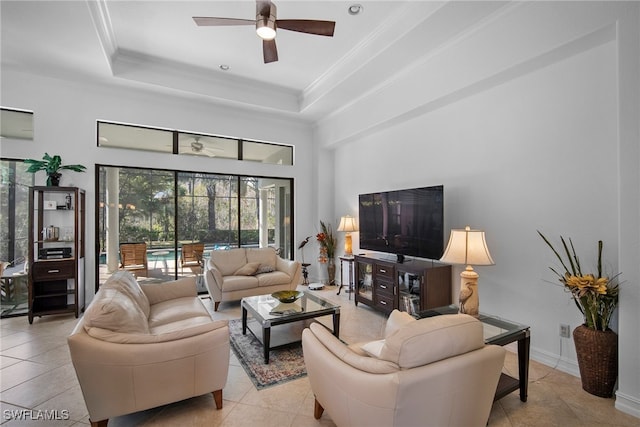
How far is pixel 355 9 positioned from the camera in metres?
3.26

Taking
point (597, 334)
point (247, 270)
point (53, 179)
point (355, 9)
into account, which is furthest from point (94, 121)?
point (597, 334)

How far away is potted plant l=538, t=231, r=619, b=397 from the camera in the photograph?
7.50 feet

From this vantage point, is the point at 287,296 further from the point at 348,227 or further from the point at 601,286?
the point at 601,286

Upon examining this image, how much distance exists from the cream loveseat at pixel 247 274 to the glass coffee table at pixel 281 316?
0.81m

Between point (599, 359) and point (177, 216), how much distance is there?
18.2 feet

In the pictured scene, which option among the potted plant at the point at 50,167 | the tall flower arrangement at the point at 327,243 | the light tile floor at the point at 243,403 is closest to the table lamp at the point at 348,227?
the tall flower arrangement at the point at 327,243

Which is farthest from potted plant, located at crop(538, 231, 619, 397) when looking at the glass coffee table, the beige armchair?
the glass coffee table

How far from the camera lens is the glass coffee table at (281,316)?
2930 mm

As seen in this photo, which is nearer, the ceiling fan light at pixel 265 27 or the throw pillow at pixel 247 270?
the ceiling fan light at pixel 265 27

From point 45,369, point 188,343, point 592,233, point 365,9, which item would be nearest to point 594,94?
point 592,233

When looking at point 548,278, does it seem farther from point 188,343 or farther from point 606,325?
point 188,343

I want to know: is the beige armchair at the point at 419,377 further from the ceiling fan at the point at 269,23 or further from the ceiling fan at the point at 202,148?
the ceiling fan at the point at 202,148

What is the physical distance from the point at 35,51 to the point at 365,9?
12.8ft

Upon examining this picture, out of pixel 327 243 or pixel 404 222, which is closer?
pixel 404 222
